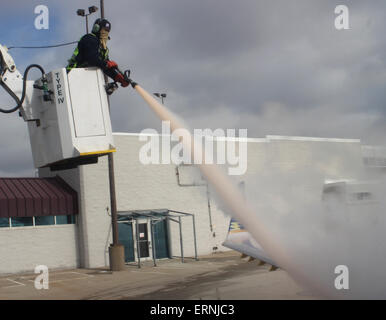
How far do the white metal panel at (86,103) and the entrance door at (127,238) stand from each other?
1752 cm

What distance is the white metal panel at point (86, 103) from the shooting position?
9969mm

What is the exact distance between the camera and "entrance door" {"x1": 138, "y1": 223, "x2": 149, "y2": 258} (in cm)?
2761

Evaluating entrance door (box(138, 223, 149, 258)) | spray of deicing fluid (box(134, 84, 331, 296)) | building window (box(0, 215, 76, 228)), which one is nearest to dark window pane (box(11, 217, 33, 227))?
building window (box(0, 215, 76, 228))

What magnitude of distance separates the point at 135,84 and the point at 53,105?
76.9 inches

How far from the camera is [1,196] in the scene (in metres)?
23.5

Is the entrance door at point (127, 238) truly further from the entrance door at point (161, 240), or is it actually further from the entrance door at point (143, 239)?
the entrance door at point (161, 240)

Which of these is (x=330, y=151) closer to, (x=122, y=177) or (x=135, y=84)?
(x=135, y=84)

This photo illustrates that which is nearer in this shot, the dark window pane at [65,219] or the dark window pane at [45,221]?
the dark window pane at [45,221]

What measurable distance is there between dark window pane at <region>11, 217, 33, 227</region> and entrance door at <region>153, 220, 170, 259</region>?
7.15 m

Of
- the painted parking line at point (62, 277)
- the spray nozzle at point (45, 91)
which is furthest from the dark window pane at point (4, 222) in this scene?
the spray nozzle at point (45, 91)

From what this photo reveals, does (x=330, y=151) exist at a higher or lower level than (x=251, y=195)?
higher
